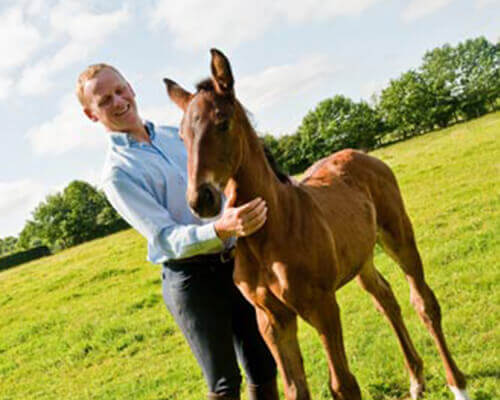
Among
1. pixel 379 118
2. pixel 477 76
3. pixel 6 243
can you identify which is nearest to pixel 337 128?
pixel 379 118

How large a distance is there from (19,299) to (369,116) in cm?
3769

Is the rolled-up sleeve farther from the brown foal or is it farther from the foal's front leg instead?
the foal's front leg

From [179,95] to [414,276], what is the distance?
2.65 meters

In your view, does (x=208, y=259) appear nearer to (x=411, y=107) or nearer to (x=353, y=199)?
(x=353, y=199)

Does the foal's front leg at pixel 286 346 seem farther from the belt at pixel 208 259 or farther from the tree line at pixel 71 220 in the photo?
the tree line at pixel 71 220

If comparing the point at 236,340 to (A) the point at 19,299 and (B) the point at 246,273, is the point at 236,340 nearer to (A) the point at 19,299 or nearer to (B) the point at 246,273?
(B) the point at 246,273

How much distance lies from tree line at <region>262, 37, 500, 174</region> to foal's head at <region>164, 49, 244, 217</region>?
37.2 meters

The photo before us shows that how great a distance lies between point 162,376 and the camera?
20.5 feet

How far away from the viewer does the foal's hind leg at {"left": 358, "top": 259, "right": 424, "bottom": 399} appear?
404cm

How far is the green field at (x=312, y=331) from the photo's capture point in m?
4.51

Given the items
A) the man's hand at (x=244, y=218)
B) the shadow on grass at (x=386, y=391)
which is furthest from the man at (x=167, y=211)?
the shadow on grass at (x=386, y=391)

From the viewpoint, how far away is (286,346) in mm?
2850

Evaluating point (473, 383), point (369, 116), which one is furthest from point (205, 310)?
point (369, 116)

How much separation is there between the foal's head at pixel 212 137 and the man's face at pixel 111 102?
0.59 metres
